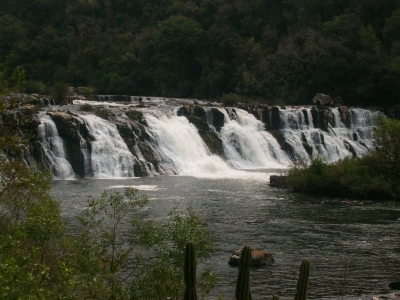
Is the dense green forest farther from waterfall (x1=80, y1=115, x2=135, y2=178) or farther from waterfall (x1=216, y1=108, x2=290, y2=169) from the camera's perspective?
waterfall (x1=80, y1=115, x2=135, y2=178)

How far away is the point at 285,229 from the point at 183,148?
24.7 metres

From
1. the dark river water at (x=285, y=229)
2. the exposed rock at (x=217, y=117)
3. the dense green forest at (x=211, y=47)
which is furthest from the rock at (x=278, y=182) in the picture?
the dense green forest at (x=211, y=47)

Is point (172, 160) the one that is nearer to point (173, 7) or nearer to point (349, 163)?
point (349, 163)

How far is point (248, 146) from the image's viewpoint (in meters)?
55.8

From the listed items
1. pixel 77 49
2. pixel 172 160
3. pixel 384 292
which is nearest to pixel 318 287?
pixel 384 292

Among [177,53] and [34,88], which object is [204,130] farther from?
[177,53]

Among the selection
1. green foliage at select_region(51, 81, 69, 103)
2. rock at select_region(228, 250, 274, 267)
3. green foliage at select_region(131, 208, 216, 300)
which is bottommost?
rock at select_region(228, 250, 274, 267)

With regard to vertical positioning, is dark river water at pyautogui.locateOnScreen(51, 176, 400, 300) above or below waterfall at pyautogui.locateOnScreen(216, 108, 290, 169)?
below

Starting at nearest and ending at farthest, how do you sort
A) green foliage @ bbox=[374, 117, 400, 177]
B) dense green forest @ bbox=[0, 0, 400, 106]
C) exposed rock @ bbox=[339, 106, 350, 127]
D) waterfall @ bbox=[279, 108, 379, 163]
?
green foliage @ bbox=[374, 117, 400, 177], waterfall @ bbox=[279, 108, 379, 163], exposed rock @ bbox=[339, 106, 350, 127], dense green forest @ bbox=[0, 0, 400, 106]

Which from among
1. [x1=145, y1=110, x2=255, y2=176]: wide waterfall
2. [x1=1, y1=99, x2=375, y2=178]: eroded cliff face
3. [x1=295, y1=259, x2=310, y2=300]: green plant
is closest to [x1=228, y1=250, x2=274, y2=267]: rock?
[x1=295, y1=259, x2=310, y2=300]: green plant

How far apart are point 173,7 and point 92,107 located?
4001 centimetres

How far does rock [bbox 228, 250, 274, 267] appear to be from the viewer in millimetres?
22516

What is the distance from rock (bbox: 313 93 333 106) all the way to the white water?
1686 cm

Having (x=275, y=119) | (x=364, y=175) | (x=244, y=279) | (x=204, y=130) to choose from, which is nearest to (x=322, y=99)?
(x=275, y=119)
